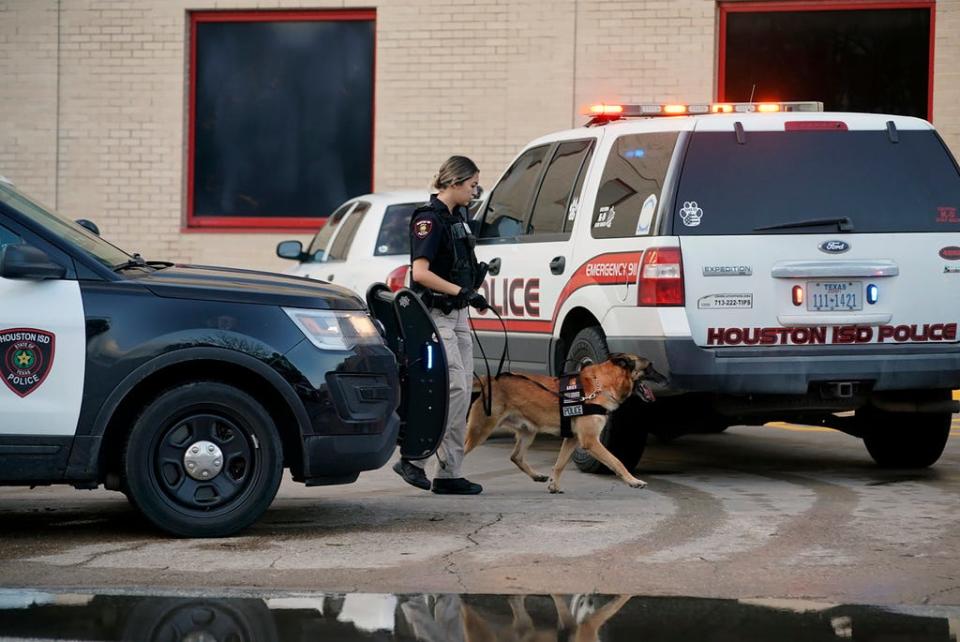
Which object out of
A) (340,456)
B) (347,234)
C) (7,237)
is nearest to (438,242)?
(340,456)

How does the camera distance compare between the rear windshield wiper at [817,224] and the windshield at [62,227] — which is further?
the rear windshield wiper at [817,224]

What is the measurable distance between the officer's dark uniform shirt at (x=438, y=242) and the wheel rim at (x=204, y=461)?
1.78 m

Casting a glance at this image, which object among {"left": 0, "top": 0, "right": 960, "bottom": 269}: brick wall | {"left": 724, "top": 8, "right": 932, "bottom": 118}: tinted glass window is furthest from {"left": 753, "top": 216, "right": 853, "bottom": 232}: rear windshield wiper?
{"left": 0, "top": 0, "right": 960, "bottom": 269}: brick wall

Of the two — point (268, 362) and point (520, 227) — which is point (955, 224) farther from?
point (268, 362)

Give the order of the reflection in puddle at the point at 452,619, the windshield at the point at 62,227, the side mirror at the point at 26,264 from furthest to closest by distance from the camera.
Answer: the windshield at the point at 62,227
the side mirror at the point at 26,264
the reflection in puddle at the point at 452,619

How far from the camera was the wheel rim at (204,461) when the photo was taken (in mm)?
7109

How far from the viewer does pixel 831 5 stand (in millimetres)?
16297

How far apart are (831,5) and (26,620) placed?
41.4 ft

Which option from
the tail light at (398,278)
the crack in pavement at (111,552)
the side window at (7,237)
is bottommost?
the crack in pavement at (111,552)

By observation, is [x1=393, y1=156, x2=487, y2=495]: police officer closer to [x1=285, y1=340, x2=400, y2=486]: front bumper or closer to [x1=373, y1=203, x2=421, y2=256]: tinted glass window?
[x1=285, y1=340, x2=400, y2=486]: front bumper

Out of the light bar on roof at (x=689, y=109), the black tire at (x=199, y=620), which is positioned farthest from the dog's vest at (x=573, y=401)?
the black tire at (x=199, y=620)

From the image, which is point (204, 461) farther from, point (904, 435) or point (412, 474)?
point (904, 435)

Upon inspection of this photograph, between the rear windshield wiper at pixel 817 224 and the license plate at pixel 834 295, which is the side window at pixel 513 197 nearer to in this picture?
the rear windshield wiper at pixel 817 224

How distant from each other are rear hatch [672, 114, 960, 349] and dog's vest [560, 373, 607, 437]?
2.28ft
